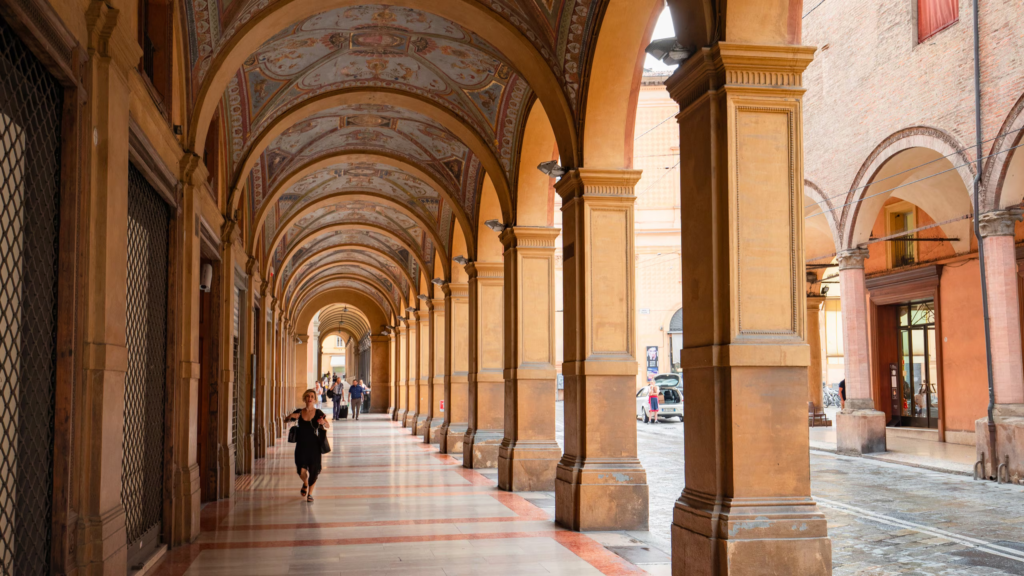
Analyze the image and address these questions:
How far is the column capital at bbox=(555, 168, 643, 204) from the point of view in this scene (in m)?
8.73

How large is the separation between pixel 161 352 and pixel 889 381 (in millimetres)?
19108

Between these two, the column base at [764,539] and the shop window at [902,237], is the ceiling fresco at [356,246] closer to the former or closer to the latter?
the shop window at [902,237]

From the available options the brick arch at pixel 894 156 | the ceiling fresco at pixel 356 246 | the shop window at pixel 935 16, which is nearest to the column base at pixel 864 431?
the brick arch at pixel 894 156

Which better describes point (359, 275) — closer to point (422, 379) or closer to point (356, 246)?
point (356, 246)

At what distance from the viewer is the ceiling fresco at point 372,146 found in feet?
46.4

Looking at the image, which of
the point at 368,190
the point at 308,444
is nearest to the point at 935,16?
the point at 368,190

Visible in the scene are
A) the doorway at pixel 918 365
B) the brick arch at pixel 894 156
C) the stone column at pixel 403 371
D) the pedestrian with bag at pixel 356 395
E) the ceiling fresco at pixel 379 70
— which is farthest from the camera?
the pedestrian with bag at pixel 356 395

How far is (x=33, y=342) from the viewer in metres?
4.29

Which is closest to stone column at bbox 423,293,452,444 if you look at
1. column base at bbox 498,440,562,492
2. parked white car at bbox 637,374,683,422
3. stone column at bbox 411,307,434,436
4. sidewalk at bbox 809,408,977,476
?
stone column at bbox 411,307,434,436

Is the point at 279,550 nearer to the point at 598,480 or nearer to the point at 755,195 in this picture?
the point at 598,480

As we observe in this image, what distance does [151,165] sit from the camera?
654 centimetres

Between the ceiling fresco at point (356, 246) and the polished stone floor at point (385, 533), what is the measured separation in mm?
11726

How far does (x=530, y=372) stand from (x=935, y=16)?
9.78 m

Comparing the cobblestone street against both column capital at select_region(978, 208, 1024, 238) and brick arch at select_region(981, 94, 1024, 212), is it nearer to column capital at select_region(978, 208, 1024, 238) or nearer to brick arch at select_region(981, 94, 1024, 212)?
column capital at select_region(978, 208, 1024, 238)
